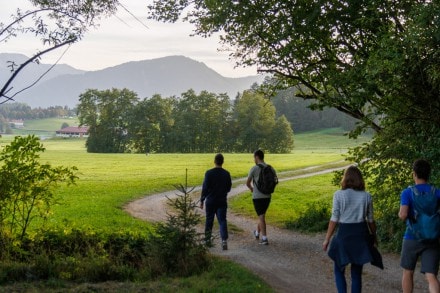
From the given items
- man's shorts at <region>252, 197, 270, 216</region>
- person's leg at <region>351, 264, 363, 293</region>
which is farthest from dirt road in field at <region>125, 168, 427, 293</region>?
person's leg at <region>351, 264, 363, 293</region>

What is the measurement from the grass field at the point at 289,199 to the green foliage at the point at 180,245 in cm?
771

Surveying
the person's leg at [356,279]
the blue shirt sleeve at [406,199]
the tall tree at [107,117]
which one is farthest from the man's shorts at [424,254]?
the tall tree at [107,117]

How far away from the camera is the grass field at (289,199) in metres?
19.2

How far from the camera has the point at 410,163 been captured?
11328 mm

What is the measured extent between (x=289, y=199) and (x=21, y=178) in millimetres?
16544

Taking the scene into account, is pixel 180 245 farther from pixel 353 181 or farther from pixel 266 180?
pixel 353 181

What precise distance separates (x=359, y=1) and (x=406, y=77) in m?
3.03

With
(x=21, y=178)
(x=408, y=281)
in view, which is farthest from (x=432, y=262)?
(x=21, y=178)

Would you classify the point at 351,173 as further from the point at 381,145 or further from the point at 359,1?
the point at 359,1

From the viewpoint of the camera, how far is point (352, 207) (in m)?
6.93

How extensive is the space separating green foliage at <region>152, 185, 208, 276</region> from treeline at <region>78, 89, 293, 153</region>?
301ft

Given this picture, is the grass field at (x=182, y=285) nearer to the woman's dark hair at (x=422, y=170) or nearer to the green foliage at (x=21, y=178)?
the green foliage at (x=21, y=178)

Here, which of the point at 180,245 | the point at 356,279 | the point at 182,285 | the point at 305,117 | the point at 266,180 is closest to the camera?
the point at 356,279

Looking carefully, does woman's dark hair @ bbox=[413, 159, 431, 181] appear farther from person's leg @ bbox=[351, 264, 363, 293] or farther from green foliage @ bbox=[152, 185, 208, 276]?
green foliage @ bbox=[152, 185, 208, 276]
